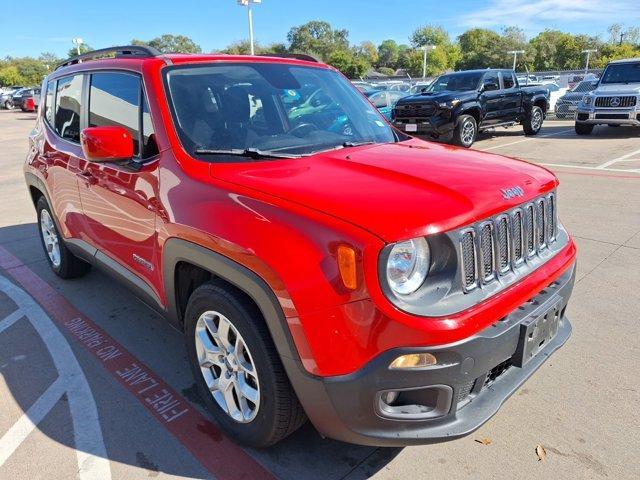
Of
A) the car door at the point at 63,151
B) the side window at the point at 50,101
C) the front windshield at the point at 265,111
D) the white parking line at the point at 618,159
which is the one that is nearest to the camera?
the front windshield at the point at 265,111

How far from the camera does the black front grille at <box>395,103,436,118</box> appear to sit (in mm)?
12305

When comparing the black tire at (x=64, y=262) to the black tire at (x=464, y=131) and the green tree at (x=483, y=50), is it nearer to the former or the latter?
the black tire at (x=464, y=131)

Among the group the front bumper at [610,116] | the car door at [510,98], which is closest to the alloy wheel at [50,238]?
the car door at [510,98]

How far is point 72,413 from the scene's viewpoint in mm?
2861

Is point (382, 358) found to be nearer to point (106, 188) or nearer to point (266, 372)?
point (266, 372)

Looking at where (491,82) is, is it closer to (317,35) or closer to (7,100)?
(7,100)

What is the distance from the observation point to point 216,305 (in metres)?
2.36

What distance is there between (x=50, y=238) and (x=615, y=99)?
1369 centimetres

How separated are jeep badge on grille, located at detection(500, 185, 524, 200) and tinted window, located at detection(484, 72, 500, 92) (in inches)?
478

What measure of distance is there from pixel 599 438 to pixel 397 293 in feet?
4.89

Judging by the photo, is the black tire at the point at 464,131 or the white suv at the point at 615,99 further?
the white suv at the point at 615,99

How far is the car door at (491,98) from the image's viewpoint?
43.7 ft

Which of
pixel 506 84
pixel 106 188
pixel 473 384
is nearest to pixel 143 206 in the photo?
pixel 106 188

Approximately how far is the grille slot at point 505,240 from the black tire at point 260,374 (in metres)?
0.87
